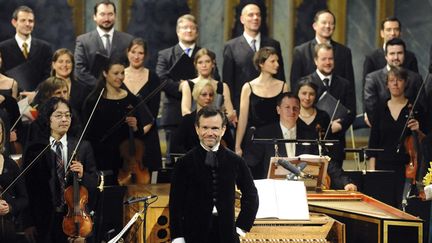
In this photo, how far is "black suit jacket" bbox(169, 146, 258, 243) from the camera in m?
7.15

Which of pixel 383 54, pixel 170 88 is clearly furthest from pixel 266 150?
pixel 383 54

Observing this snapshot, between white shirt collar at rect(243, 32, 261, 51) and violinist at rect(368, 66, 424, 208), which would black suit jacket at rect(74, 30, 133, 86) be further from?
violinist at rect(368, 66, 424, 208)

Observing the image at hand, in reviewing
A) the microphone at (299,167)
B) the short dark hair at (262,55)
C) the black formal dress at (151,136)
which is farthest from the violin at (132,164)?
the microphone at (299,167)

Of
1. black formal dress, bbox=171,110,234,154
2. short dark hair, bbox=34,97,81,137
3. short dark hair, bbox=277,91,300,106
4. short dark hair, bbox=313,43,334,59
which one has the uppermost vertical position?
short dark hair, bbox=313,43,334,59

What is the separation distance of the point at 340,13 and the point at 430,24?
94 cm

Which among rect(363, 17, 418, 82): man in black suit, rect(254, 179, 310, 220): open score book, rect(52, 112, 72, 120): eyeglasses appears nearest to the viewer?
rect(254, 179, 310, 220): open score book

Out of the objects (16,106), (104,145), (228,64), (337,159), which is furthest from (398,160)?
(16,106)

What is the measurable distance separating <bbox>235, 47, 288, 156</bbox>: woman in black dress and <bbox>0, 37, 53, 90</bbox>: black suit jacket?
1603 millimetres

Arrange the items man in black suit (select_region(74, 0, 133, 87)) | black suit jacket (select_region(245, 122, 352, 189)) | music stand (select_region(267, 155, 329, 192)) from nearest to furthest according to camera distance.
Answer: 1. music stand (select_region(267, 155, 329, 192))
2. black suit jacket (select_region(245, 122, 352, 189))
3. man in black suit (select_region(74, 0, 133, 87))

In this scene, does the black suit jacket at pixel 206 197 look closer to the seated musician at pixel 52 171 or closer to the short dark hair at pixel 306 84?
the seated musician at pixel 52 171

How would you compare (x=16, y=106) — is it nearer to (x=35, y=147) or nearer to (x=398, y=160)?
(x=35, y=147)

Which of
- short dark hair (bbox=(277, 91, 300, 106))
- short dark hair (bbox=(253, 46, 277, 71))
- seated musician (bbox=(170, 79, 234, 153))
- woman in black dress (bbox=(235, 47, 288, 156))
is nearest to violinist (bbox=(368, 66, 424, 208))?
woman in black dress (bbox=(235, 47, 288, 156))

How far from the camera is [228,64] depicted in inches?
426

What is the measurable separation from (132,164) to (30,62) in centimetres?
134
